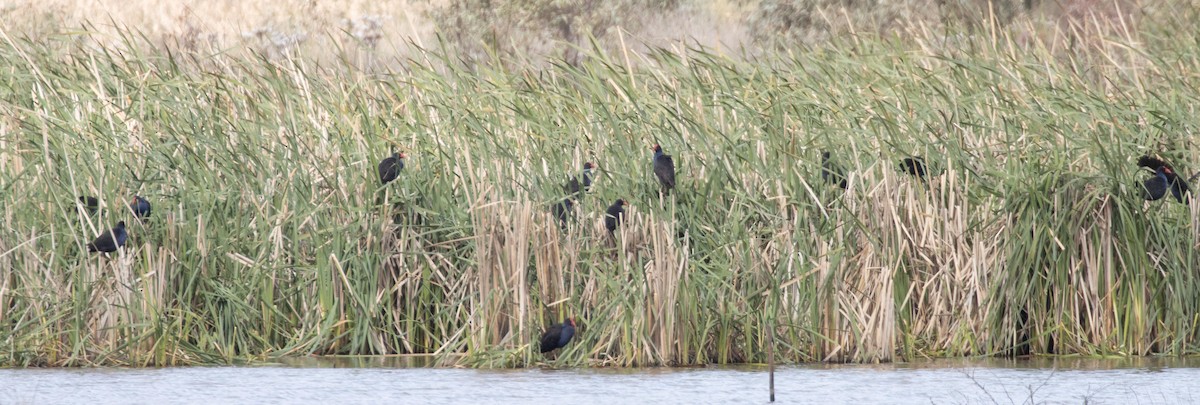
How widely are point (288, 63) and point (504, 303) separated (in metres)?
2.59

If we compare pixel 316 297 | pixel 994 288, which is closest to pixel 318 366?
pixel 316 297

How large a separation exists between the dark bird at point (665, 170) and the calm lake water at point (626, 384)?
896mm

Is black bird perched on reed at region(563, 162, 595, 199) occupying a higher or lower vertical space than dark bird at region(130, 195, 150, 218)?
higher

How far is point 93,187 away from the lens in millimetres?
8172

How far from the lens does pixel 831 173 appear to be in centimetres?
815

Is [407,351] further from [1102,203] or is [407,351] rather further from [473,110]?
[1102,203]

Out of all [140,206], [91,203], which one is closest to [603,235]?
[140,206]

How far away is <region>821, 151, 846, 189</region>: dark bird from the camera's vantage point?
8.15 metres

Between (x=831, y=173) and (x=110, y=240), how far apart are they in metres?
3.31

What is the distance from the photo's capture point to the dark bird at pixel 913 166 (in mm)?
8188

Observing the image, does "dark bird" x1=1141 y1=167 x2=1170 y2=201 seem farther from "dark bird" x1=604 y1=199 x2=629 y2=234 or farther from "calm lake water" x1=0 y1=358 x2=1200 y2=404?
"dark bird" x1=604 y1=199 x2=629 y2=234

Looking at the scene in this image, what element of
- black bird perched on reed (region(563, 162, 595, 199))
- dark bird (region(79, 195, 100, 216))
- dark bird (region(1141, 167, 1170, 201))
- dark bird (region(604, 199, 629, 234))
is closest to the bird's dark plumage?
black bird perched on reed (region(563, 162, 595, 199))

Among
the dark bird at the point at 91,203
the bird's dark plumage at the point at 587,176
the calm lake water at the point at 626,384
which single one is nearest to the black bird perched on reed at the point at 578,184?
the bird's dark plumage at the point at 587,176

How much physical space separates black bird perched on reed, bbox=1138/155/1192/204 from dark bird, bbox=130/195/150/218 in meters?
4.62
